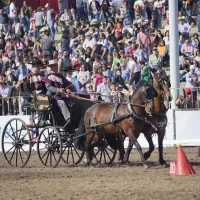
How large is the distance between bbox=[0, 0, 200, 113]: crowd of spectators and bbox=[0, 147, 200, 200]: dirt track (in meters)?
5.40

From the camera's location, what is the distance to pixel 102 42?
28.3 meters

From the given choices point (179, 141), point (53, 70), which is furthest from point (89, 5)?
point (53, 70)

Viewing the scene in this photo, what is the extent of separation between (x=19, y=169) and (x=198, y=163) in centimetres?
355

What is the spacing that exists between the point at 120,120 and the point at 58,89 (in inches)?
55.5

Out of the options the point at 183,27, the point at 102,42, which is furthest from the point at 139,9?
the point at 183,27

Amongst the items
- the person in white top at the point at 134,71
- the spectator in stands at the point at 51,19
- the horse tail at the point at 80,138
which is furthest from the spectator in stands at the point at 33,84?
the spectator in stands at the point at 51,19

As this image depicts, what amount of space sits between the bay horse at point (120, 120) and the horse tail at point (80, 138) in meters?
0.10

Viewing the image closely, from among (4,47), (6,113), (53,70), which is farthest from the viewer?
(4,47)

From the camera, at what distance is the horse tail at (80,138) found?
1827 centimetres

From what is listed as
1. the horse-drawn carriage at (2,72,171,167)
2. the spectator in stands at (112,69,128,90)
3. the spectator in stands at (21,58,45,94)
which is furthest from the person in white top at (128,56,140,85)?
the spectator in stands at (21,58,45,94)

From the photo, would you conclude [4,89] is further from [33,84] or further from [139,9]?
[33,84]

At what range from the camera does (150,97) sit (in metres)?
17.3

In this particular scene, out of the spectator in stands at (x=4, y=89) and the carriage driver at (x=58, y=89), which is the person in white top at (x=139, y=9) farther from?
the carriage driver at (x=58, y=89)

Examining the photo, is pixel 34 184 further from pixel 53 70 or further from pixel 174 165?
pixel 53 70
